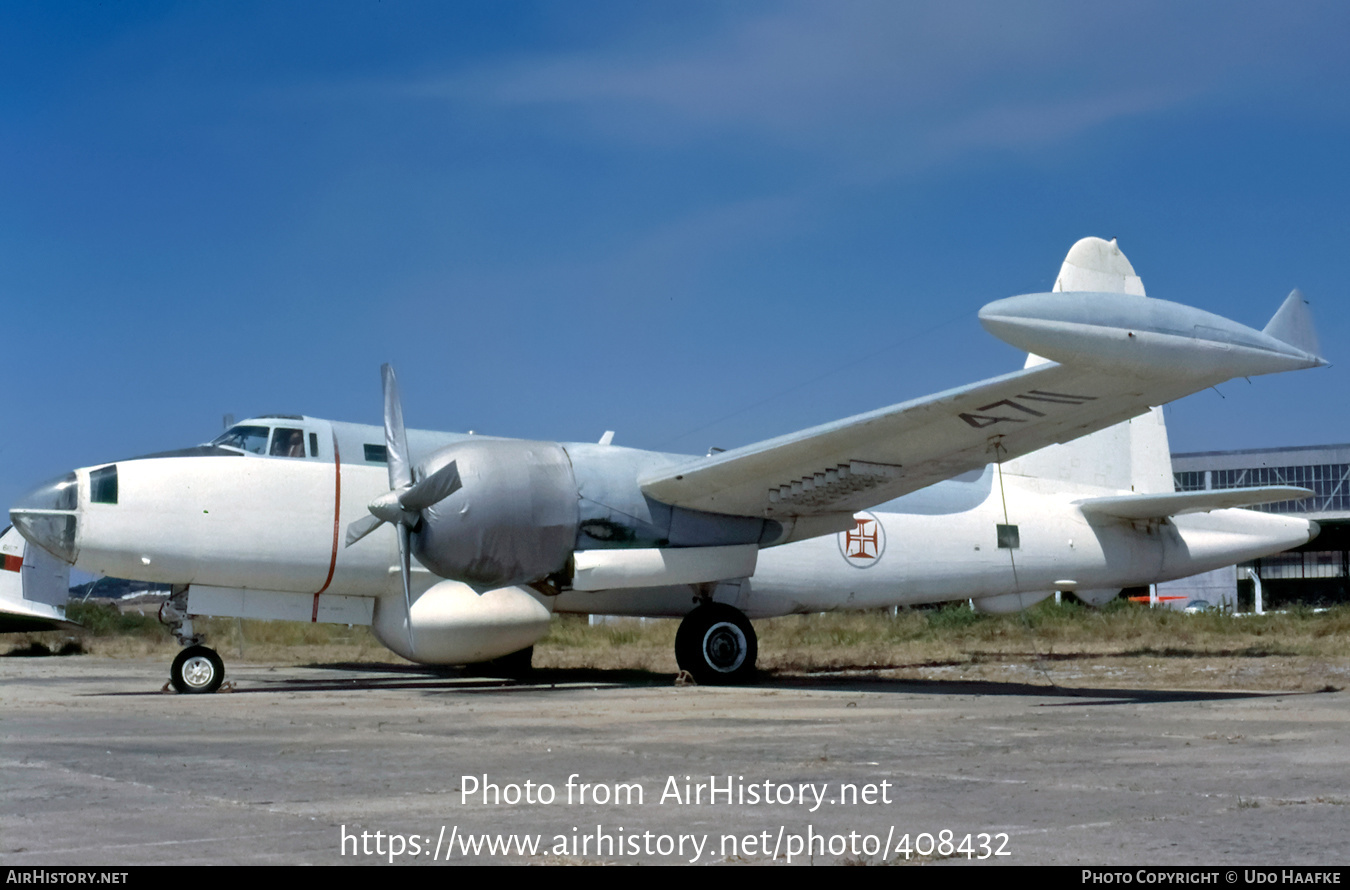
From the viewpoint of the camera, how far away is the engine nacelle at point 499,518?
1222 cm

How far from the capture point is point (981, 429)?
1211 cm

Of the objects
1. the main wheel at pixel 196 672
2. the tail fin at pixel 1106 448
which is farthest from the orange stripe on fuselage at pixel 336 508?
the tail fin at pixel 1106 448

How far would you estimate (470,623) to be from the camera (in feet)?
44.5

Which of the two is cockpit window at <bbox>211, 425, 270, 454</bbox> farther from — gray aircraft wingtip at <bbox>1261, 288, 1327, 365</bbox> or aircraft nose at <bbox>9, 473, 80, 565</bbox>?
gray aircraft wingtip at <bbox>1261, 288, 1327, 365</bbox>

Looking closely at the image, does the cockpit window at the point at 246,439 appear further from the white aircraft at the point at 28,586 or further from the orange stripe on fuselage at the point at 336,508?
the white aircraft at the point at 28,586

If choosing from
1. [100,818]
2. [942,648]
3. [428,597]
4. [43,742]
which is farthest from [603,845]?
[942,648]

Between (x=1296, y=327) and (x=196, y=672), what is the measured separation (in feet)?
36.5

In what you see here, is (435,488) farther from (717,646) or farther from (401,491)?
(717,646)

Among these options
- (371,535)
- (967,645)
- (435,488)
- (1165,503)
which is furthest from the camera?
(967,645)

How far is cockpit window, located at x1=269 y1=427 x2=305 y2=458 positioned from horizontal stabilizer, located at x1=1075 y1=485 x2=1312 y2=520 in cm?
1090

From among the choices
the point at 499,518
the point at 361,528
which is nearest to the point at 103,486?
the point at 361,528

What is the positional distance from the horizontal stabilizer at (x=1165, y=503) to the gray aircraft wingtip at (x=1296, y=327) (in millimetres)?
5876

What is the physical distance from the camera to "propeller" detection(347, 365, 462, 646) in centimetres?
1220

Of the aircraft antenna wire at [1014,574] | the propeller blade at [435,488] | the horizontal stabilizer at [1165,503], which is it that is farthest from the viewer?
the horizontal stabilizer at [1165,503]
